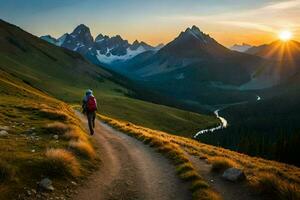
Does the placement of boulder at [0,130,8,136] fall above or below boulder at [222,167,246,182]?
below

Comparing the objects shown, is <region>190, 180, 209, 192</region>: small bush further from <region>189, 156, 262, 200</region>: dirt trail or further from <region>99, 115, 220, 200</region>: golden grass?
<region>189, 156, 262, 200</region>: dirt trail

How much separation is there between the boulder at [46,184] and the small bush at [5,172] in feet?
4.20

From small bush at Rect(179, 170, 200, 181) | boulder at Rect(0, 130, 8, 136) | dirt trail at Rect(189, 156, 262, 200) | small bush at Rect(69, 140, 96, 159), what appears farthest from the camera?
boulder at Rect(0, 130, 8, 136)

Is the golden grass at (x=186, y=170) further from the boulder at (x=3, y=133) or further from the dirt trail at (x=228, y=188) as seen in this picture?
the boulder at (x=3, y=133)

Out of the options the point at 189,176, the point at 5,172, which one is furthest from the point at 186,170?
the point at 5,172

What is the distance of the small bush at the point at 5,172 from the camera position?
15.5 m

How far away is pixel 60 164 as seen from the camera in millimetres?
18062

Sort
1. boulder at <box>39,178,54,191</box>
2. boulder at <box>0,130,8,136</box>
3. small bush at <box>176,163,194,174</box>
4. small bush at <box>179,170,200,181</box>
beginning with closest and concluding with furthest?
1. boulder at <box>39,178,54,191</box>
2. small bush at <box>179,170,200,181</box>
3. small bush at <box>176,163,194,174</box>
4. boulder at <box>0,130,8,136</box>

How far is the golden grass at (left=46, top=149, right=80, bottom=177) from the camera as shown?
58.0ft

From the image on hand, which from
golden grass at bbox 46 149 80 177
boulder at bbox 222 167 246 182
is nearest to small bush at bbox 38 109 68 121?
golden grass at bbox 46 149 80 177

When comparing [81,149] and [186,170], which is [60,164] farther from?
[186,170]

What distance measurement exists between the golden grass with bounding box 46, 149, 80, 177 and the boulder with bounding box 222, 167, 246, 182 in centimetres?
796

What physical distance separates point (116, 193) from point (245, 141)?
164 metres

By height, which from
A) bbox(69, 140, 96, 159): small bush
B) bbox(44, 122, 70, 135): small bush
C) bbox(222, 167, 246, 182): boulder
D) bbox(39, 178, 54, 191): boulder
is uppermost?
bbox(222, 167, 246, 182): boulder
